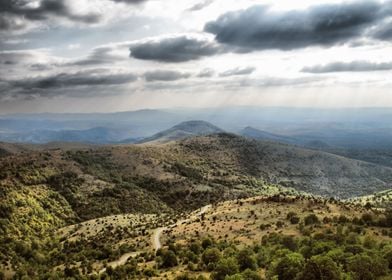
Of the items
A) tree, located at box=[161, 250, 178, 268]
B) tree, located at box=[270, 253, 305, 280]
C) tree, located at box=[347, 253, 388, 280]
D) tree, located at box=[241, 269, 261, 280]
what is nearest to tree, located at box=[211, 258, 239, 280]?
tree, located at box=[241, 269, 261, 280]

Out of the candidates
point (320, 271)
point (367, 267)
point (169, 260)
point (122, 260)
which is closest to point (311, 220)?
point (169, 260)

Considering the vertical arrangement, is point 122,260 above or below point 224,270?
below

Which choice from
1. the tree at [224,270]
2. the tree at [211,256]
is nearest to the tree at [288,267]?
the tree at [224,270]

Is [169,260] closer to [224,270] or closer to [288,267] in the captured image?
[224,270]

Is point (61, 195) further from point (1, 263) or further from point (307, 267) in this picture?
point (307, 267)

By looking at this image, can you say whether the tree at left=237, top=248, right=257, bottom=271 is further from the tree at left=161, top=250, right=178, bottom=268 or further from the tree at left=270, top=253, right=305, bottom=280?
the tree at left=161, top=250, right=178, bottom=268

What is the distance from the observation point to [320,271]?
46062mm

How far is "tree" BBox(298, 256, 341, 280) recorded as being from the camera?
149 ft

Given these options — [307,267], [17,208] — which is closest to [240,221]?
[307,267]

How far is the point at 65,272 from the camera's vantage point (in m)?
81.4

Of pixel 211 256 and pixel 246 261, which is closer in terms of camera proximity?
pixel 246 261

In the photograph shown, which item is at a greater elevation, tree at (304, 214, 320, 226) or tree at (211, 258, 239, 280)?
tree at (211, 258, 239, 280)

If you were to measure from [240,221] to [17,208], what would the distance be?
9096 cm

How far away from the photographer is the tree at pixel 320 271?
4550 centimetres
